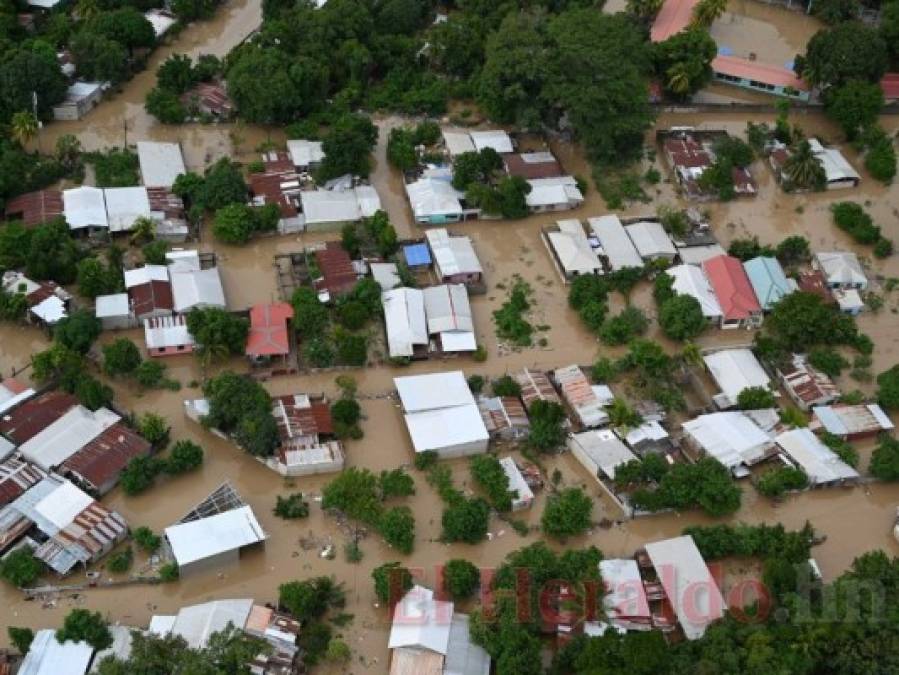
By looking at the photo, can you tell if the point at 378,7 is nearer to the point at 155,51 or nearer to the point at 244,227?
the point at 155,51

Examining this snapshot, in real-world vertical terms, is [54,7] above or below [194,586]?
→ above

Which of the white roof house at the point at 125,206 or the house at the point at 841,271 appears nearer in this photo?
the white roof house at the point at 125,206

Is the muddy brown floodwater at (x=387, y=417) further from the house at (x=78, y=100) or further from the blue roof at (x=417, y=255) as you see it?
the blue roof at (x=417, y=255)

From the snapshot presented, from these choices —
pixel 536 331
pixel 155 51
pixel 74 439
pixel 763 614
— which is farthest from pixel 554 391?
pixel 155 51

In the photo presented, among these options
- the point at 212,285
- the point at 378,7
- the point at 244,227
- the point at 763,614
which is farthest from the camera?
the point at 378,7

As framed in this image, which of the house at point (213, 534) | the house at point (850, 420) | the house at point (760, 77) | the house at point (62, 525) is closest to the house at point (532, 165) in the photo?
the house at point (760, 77)

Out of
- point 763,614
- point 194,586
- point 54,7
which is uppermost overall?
point 54,7

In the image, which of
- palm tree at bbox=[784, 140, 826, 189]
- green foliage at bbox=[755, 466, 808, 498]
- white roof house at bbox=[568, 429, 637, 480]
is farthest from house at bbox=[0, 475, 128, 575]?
palm tree at bbox=[784, 140, 826, 189]
